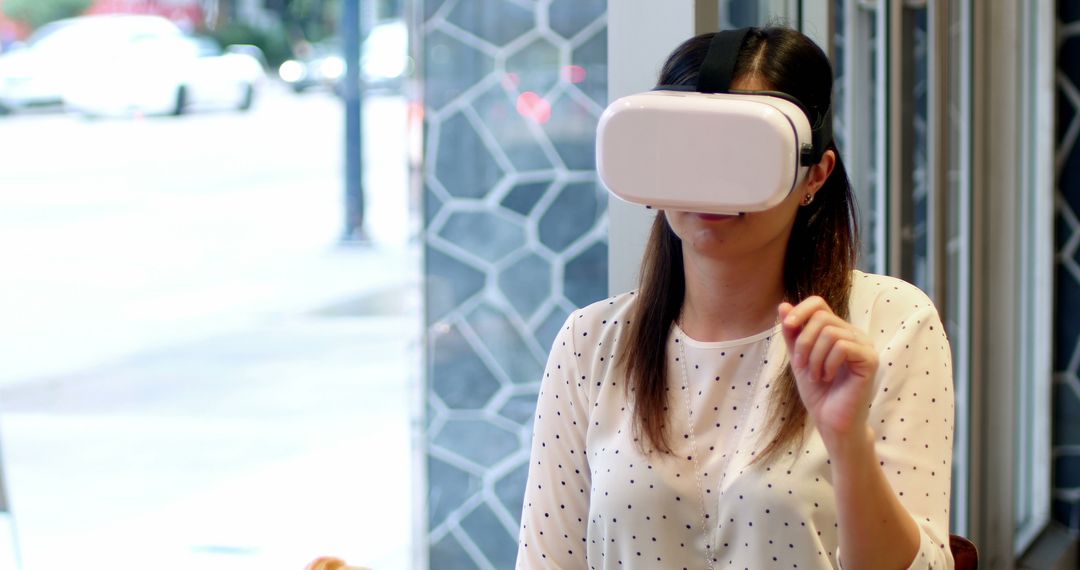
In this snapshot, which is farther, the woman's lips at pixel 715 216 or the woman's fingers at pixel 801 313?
the woman's lips at pixel 715 216

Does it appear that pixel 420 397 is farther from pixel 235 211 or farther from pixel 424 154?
pixel 235 211

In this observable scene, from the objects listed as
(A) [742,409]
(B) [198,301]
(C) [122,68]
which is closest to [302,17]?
(C) [122,68]

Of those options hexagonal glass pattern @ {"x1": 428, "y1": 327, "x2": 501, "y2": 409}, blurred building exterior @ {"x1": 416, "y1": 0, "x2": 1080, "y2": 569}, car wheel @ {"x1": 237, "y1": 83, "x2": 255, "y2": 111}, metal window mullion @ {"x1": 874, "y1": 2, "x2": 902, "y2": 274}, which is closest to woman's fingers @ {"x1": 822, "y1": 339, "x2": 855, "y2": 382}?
blurred building exterior @ {"x1": 416, "y1": 0, "x2": 1080, "y2": 569}

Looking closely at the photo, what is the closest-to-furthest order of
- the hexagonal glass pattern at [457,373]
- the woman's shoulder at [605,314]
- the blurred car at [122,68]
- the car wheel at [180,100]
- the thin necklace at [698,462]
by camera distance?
the thin necklace at [698,462] → the woman's shoulder at [605,314] → the hexagonal glass pattern at [457,373] → the blurred car at [122,68] → the car wheel at [180,100]

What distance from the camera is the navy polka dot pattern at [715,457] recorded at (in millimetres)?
965

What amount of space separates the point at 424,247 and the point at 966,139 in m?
1.07

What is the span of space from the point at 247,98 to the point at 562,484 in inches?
209

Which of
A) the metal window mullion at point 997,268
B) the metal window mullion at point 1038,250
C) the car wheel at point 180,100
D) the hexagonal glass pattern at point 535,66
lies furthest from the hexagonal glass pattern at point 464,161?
the car wheel at point 180,100

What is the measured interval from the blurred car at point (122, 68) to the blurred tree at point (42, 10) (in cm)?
41

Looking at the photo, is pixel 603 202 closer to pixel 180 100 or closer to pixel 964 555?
pixel 964 555

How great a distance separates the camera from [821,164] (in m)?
0.94

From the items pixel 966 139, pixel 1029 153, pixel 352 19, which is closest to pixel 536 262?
pixel 966 139

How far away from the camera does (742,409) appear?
3.39ft

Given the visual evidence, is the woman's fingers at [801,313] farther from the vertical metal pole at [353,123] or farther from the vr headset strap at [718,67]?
the vertical metal pole at [353,123]
